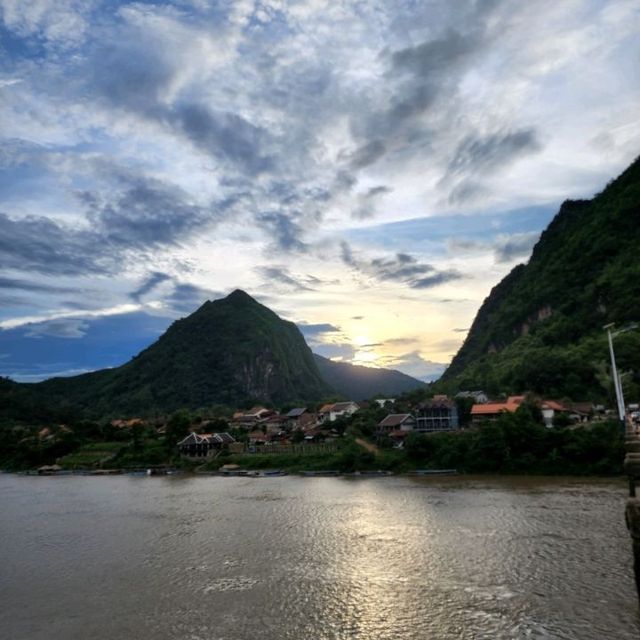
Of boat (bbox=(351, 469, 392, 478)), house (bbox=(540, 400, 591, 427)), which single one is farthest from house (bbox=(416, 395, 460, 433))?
boat (bbox=(351, 469, 392, 478))

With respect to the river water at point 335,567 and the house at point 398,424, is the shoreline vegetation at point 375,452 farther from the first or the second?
the river water at point 335,567

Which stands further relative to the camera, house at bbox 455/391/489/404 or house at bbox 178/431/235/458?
house at bbox 178/431/235/458

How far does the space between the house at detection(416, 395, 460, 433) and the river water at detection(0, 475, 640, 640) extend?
21.5 m

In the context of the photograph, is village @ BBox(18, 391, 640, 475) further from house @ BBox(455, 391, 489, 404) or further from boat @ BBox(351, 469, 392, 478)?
boat @ BBox(351, 469, 392, 478)

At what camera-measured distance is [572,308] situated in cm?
8875

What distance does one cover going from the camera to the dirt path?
54044mm

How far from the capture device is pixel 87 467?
66.7m

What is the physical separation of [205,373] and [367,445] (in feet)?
358

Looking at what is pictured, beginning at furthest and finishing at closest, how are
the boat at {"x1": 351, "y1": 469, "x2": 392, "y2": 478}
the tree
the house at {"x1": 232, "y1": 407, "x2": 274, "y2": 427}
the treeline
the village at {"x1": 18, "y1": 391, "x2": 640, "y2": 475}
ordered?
the house at {"x1": 232, "y1": 407, "x2": 274, "y2": 427}, the tree, the boat at {"x1": 351, "y1": 469, "x2": 392, "y2": 478}, the village at {"x1": 18, "y1": 391, "x2": 640, "y2": 475}, the treeline

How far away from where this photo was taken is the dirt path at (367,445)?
177 ft

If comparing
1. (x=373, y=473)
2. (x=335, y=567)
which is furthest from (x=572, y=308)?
(x=335, y=567)

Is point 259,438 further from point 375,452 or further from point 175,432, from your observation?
point 375,452

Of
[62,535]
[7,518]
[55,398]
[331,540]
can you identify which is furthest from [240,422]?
[55,398]

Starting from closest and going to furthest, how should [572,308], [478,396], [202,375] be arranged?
[478,396] < [572,308] < [202,375]
